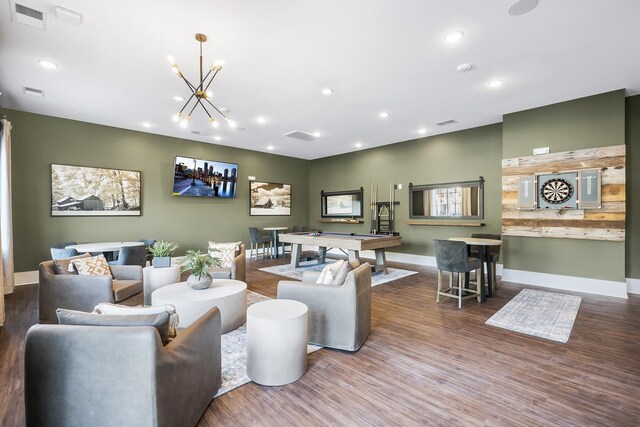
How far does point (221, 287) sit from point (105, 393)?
215cm

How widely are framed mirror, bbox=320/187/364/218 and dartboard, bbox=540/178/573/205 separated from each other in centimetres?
463

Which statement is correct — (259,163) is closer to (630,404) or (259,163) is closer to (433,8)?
(433,8)

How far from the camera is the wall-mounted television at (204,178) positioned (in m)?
7.42

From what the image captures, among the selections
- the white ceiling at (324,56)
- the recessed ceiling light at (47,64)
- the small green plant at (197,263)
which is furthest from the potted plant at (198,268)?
the recessed ceiling light at (47,64)

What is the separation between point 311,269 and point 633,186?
19.9 feet

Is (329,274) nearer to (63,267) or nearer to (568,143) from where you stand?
(63,267)

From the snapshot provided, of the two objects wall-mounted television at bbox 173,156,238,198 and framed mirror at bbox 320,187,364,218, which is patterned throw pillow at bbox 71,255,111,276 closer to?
wall-mounted television at bbox 173,156,238,198

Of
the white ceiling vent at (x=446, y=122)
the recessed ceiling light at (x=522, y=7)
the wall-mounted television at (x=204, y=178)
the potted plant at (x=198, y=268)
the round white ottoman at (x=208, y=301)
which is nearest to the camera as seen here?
the recessed ceiling light at (x=522, y=7)

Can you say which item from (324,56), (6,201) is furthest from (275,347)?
(6,201)

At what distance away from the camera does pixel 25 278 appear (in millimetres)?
5707

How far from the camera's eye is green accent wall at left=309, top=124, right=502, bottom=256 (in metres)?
6.57

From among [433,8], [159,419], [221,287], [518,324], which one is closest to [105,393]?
[159,419]

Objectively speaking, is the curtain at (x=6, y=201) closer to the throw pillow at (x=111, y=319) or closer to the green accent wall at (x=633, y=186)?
the throw pillow at (x=111, y=319)

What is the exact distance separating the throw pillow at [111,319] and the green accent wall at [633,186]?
6.98 meters
